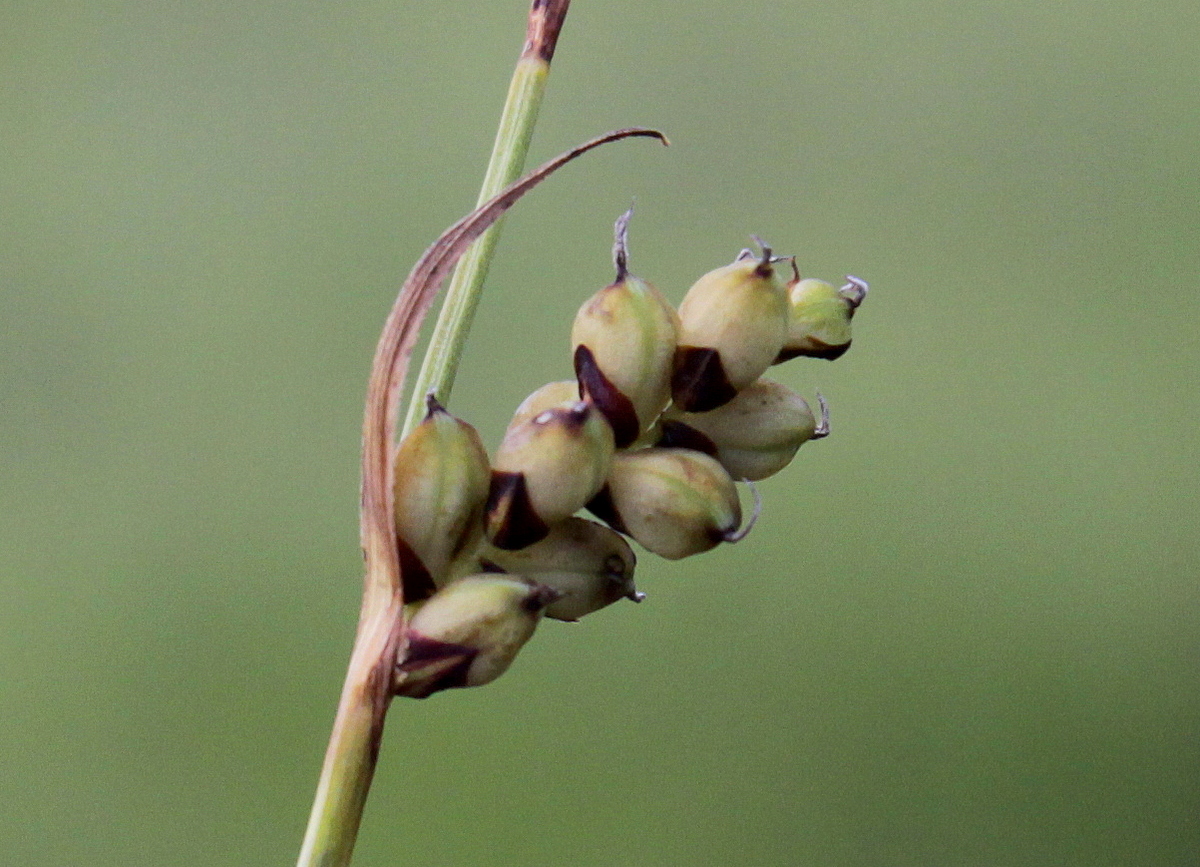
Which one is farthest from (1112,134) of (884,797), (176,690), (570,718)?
(176,690)

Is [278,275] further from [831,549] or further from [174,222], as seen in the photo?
[831,549]

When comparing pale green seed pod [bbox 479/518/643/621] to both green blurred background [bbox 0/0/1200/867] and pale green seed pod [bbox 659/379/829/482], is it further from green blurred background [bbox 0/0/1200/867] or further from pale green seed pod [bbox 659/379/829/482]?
green blurred background [bbox 0/0/1200/867]

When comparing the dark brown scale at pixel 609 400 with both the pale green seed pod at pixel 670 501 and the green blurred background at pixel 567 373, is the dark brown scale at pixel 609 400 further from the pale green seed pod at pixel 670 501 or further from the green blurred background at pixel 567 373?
the green blurred background at pixel 567 373

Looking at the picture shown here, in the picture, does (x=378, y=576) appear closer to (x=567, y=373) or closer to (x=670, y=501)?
(x=670, y=501)

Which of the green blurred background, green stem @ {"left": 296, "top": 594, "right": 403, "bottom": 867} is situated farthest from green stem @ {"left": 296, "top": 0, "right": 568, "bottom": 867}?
the green blurred background

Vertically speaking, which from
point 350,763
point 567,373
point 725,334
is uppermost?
point 567,373

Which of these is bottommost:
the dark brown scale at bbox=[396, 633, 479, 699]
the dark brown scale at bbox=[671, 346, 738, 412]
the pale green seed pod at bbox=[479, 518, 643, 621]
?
the dark brown scale at bbox=[396, 633, 479, 699]

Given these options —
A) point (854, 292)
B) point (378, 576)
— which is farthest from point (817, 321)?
point (378, 576)
